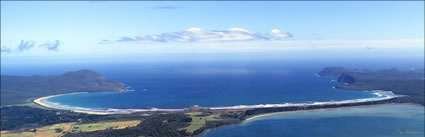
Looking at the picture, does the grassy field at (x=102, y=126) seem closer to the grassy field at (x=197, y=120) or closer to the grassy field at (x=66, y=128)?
the grassy field at (x=66, y=128)

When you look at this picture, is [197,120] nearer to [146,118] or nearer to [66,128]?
[146,118]

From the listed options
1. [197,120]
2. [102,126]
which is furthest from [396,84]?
[102,126]

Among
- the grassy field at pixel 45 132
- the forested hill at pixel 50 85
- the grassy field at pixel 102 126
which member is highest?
the forested hill at pixel 50 85

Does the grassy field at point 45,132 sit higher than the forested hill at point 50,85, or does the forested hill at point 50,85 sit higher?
the forested hill at point 50,85

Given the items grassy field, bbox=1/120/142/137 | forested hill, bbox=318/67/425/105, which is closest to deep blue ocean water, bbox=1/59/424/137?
forested hill, bbox=318/67/425/105

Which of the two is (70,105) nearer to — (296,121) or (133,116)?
(133,116)

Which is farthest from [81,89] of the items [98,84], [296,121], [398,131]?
[398,131]

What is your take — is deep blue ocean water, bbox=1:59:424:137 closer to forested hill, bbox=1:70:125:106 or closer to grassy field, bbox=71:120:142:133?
forested hill, bbox=1:70:125:106

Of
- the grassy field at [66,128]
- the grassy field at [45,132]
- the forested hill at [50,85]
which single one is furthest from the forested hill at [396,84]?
the forested hill at [50,85]
